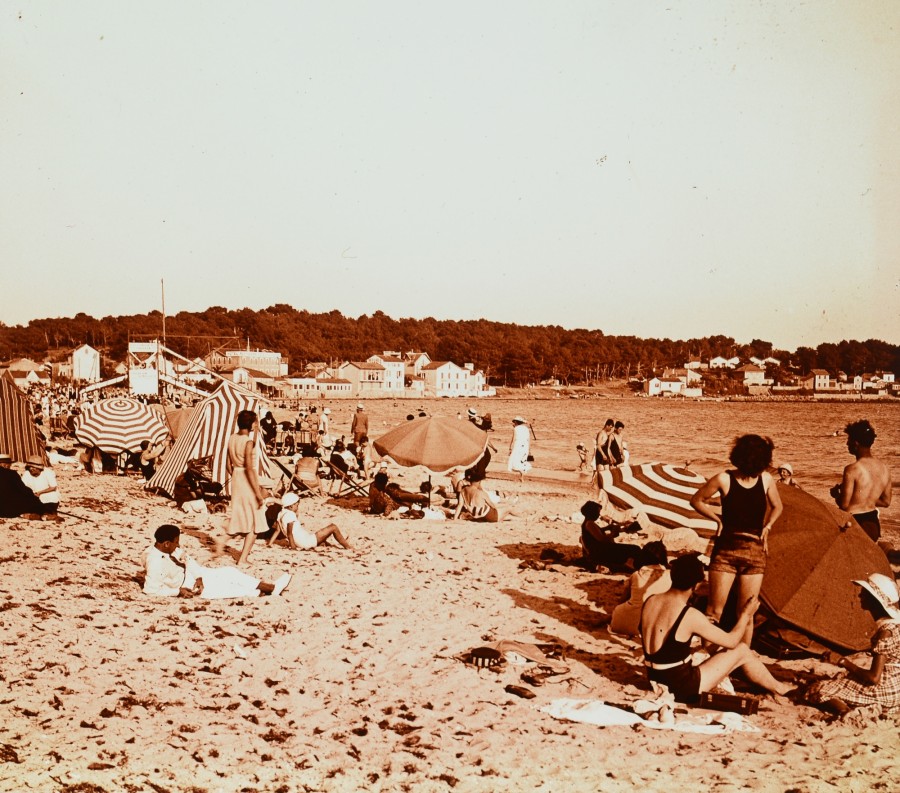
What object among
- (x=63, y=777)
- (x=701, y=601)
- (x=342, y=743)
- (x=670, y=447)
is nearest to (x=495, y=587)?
(x=701, y=601)

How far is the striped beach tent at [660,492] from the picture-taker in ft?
24.4

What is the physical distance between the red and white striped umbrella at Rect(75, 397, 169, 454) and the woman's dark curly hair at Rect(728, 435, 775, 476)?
13.9 m

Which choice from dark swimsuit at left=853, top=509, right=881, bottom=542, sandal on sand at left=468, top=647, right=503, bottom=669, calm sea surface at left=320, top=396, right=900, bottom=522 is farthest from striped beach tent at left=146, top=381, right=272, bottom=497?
dark swimsuit at left=853, top=509, right=881, bottom=542

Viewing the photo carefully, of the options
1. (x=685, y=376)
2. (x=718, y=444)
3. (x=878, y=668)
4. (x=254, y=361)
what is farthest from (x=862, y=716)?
(x=685, y=376)

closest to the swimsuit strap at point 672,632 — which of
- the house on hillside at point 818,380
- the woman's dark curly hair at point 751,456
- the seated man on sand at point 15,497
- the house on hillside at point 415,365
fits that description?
the woman's dark curly hair at point 751,456

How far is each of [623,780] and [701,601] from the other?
3174 millimetres

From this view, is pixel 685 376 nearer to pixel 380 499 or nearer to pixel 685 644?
pixel 380 499

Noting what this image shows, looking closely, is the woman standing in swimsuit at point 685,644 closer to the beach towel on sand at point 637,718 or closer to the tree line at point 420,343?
the beach towel on sand at point 637,718

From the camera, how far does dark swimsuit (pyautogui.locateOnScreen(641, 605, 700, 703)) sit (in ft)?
16.4

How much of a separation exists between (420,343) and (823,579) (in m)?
140

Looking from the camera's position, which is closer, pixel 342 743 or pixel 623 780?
pixel 623 780

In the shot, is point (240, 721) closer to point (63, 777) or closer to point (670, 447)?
point (63, 777)

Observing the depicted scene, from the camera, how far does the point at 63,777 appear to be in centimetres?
394

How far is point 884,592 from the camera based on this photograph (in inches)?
192
